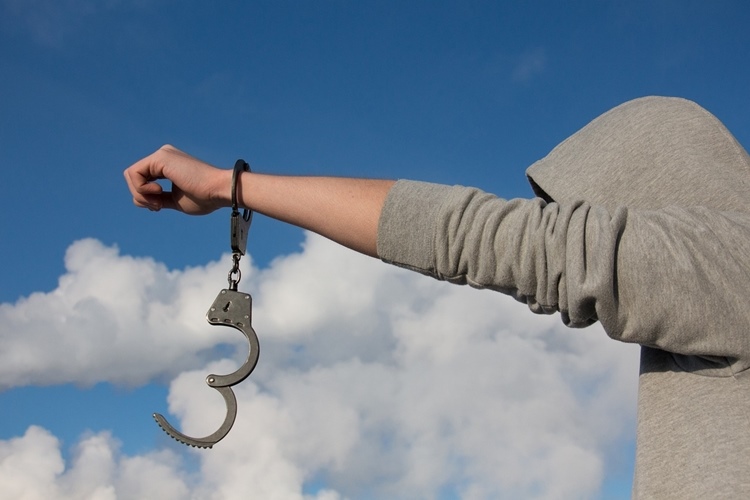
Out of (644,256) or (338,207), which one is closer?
(644,256)

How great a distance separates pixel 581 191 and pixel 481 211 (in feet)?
2.05

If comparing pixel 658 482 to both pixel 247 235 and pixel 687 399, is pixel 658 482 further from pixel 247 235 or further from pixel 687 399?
pixel 247 235

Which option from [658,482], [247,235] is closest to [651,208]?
[658,482]

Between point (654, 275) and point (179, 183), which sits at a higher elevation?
point (179, 183)

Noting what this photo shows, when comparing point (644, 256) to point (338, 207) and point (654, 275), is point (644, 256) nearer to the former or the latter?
point (654, 275)

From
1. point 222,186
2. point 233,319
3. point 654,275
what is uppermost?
point 222,186

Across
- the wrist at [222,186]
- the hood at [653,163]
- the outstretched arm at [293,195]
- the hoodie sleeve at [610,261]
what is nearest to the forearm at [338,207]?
the outstretched arm at [293,195]

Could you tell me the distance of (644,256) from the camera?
1.90 m

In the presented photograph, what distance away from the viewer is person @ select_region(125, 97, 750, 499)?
1.91 meters

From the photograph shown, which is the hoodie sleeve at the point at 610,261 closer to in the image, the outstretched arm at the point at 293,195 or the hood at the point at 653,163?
the outstretched arm at the point at 293,195

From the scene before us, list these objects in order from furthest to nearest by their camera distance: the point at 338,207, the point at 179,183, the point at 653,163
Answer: the point at 179,183 → the point at 653,163 → the point at 338,207

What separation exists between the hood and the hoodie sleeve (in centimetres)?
24

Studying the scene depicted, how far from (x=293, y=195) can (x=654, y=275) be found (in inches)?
41.5

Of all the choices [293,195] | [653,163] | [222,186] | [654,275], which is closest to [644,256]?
[654,275]
